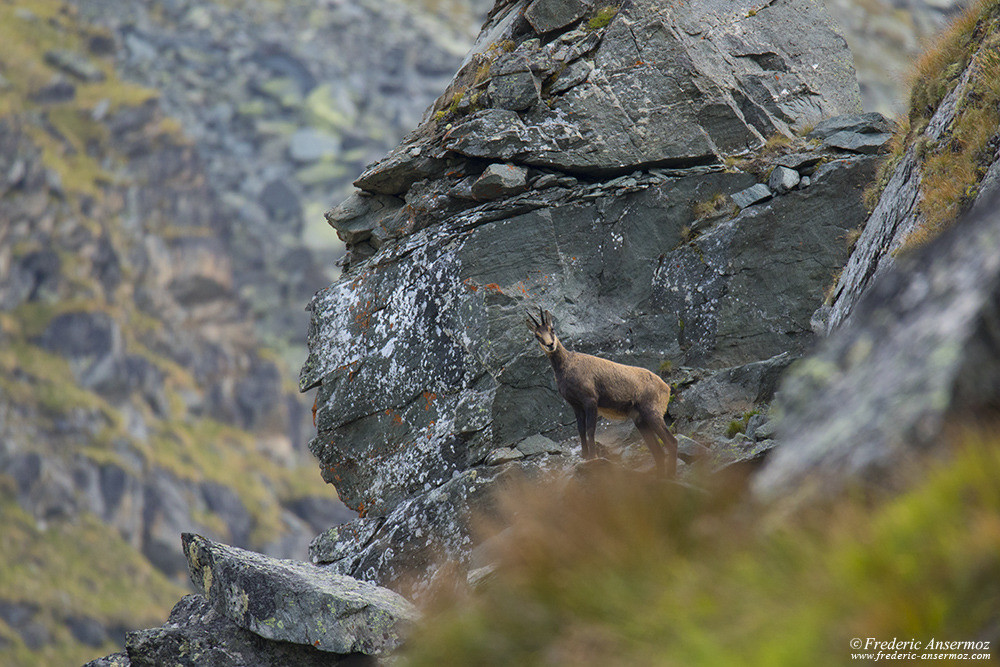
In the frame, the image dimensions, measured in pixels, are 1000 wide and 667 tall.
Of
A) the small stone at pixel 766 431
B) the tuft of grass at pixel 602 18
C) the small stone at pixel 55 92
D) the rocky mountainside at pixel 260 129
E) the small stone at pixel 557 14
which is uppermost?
the small stone at pixel 55 92

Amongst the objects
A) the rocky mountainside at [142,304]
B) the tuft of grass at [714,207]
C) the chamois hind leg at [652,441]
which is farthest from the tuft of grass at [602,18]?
the rocky mountainside at [142,304]

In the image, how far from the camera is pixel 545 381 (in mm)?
16750

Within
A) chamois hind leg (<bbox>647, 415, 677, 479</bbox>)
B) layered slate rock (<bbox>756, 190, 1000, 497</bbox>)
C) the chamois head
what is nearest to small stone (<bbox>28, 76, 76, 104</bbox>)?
the chamois head

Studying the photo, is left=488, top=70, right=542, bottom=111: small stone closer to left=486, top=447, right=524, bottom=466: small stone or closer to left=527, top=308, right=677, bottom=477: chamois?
left=527, top=308, right=677, bottom=477: chamois

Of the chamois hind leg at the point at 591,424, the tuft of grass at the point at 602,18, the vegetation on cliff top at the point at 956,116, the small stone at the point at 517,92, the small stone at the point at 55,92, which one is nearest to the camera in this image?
the vegetation on cliff top at the point at 956,116

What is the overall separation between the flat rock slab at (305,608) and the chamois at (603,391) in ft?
13.1

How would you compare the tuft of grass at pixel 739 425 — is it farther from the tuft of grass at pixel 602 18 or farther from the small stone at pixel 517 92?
the tuft of grass at pixel 602 18

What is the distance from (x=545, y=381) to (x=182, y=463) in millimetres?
144688

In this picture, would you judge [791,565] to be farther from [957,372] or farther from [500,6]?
[500,6]

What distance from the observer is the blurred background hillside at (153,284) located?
132 metres

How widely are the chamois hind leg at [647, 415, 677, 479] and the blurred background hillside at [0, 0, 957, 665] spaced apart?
121m

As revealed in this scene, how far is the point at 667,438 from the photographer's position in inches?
538

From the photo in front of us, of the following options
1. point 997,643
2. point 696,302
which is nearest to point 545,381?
point 696,302

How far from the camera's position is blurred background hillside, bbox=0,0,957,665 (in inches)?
5212
